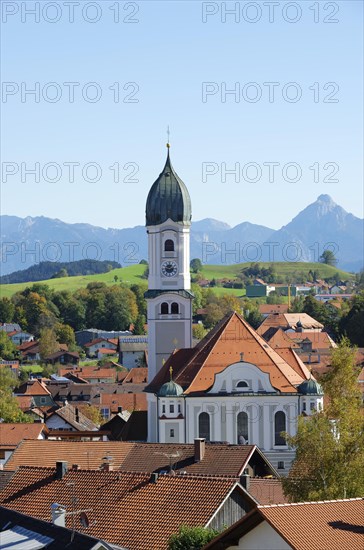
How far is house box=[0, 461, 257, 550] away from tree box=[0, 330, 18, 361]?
12448cm

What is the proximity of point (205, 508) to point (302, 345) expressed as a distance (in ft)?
381

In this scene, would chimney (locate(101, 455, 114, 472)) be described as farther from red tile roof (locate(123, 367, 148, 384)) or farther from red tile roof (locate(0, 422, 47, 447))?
red tile roof (locate(123, 367, 148, 384))

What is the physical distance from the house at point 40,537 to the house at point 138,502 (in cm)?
387

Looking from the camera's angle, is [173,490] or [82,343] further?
[82,343]

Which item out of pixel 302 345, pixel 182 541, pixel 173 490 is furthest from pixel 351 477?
pixel 302 345

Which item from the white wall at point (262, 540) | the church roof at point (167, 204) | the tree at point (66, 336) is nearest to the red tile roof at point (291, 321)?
the tree at point (66, 336)

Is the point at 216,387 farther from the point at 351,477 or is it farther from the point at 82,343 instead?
the point at 82,343

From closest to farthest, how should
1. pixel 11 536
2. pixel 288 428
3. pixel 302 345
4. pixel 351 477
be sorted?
pixel 11 536 → pixel 351 477 → pixel 288 428 → pixel 302 345

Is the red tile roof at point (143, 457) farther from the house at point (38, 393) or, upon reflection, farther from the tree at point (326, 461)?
the house at point (38, 393)

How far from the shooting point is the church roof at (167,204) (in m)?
89.5

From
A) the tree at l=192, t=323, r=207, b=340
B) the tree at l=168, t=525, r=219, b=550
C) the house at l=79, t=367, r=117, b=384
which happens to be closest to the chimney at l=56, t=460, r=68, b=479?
the tree at l=168, t=525, r=219, b=550

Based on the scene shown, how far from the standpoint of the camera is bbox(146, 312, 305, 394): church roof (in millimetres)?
76438

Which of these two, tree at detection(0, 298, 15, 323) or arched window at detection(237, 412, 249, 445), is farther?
tree at detection(0, 298, 15, 323)

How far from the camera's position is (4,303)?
193375 mm
